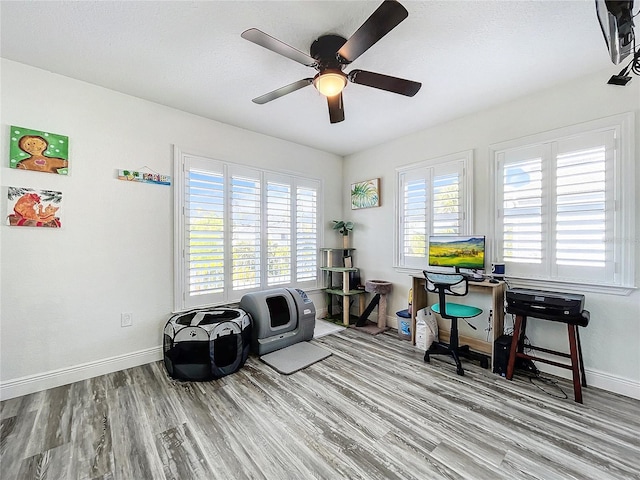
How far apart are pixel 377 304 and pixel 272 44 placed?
3322mm

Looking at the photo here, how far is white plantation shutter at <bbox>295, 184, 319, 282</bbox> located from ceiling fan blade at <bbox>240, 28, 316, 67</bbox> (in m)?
2.36

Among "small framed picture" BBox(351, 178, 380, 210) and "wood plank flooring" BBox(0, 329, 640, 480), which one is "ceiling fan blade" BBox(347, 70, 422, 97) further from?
"wood plank flooring" BBox(0, 329, 640, 480)

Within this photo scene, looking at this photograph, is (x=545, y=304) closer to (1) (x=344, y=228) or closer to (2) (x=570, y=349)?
(2) (x=570, y=349)

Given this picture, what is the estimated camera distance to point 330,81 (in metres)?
1.86

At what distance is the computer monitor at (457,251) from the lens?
284 cm

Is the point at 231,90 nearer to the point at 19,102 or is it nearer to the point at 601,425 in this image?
the point at 19,102

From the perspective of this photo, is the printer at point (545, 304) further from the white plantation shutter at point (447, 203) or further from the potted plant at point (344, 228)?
the potted plant at point (344, 228)

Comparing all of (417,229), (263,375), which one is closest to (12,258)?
(263,375)

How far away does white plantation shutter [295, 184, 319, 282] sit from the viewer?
13.3 ft

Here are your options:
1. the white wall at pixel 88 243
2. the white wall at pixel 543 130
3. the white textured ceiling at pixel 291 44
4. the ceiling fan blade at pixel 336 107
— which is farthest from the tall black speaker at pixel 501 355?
the white wall at pixel 88 243

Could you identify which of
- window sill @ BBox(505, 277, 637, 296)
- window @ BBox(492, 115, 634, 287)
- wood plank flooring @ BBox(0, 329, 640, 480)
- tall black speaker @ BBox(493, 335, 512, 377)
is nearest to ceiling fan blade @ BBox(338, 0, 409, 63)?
window @ BBox(492, 115, 634, 287)

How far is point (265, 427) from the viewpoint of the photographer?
1.84 meters

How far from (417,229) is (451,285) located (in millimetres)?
1167

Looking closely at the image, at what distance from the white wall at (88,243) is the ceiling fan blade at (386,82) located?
2046mm
